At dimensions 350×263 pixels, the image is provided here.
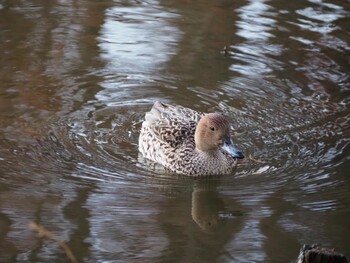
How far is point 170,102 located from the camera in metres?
10.6

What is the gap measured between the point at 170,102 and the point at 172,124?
118 cm

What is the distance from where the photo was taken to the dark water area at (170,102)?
24.8 ft

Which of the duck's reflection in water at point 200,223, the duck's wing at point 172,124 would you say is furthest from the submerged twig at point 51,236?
the duck's wing at point 172,124

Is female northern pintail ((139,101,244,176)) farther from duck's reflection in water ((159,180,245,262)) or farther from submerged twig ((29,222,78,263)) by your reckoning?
submerged twig ((29,222,78,263))

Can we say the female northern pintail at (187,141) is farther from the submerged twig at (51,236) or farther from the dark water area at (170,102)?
the submerged twig at (51,236)

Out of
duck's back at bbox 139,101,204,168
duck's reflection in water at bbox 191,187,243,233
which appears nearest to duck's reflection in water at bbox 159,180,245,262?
duck's reflection in water at bbox 191,187,243,233

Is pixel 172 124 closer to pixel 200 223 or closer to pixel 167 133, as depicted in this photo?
pixel 167 133

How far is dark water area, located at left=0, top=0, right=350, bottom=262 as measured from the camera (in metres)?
7.57

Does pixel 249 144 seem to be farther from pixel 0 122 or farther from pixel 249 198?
pixel 0 122

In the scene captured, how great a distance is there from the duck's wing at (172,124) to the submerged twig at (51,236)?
2.14 m

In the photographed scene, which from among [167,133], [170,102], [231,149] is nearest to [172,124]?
[167,133]

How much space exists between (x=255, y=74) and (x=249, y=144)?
6.85 feet

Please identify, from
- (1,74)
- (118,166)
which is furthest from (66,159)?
(1,74)

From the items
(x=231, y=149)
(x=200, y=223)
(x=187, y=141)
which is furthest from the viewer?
(x=187, y=141)
